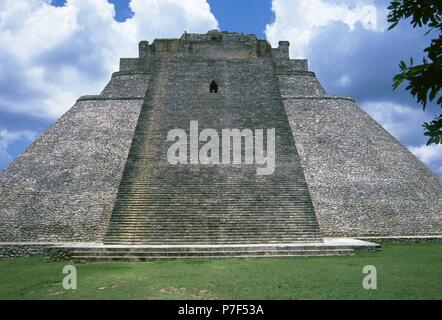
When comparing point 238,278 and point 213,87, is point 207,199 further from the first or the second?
point 213,87

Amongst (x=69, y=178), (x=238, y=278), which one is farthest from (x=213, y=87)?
(x=238, y=278)

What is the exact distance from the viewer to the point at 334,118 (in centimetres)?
1769

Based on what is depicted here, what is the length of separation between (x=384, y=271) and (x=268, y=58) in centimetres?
1498

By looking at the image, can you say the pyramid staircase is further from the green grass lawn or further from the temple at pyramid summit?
the green grass lawn

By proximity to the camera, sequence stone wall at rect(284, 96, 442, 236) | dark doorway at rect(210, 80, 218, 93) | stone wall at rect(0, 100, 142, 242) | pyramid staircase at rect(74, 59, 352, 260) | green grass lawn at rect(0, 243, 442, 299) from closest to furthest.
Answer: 1. green grass lawn at rect(0, 243, 442, 299)
2. pyramid staircase at rect(74, 59, 352, 260)
3. stone wall at rect(0, 100, 142, 242)
4. stone wall at rect(284, 96, 442, 236)
5. dark doorway at rect(210, 80, 218, 93)

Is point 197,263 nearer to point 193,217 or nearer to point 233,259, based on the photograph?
point 233,259

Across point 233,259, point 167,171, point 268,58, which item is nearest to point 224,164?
point 167,171

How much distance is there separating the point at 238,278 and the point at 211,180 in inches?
248

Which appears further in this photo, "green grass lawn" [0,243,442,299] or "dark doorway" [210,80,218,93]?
"dark doorway" [210,80,218,93]

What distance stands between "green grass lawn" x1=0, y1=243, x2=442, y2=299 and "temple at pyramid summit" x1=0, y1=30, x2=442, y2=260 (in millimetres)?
960

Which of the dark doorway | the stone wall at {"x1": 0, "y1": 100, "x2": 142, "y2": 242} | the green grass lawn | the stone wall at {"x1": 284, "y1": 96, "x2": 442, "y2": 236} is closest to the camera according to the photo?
the green grass lawn

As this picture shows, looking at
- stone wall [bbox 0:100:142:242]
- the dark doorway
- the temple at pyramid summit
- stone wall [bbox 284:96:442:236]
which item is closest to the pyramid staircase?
the temple at pyramid summit

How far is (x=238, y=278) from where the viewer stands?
804 cm

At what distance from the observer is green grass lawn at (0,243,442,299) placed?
6719mm
